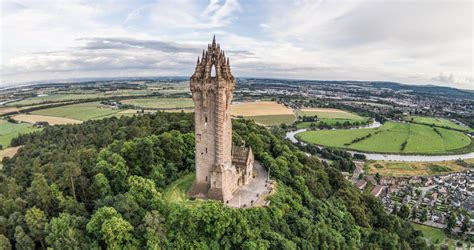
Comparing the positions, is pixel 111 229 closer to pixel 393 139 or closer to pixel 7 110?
pixel 7 110

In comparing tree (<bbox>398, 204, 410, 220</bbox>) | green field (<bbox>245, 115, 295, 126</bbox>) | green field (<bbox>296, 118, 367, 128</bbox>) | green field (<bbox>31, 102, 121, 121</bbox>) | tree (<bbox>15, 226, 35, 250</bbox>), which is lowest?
tree (<bbox>398, 204, 410, 220</bbox>)

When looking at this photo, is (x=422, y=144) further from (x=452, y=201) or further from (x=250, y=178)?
(x=250, y=178)

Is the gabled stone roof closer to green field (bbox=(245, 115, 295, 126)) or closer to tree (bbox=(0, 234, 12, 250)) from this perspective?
tree (bbox=(0, 234, 12, 250))

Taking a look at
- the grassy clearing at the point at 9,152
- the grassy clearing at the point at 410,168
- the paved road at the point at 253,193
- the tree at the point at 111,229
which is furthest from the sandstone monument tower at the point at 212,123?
the grassy clearing at the point at 410,168

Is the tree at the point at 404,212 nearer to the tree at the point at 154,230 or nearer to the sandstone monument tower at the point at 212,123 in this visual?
the sandstone monument tower at the point at 212,123

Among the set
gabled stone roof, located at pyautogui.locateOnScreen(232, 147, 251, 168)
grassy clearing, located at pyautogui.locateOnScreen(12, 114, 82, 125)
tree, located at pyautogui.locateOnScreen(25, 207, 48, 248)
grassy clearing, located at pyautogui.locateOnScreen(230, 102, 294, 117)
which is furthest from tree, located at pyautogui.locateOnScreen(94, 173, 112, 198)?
grassy clearing, located at pyautogui.locateOnScreen(230, 102, 294, 117)

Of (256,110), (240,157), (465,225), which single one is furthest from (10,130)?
(465,225)
